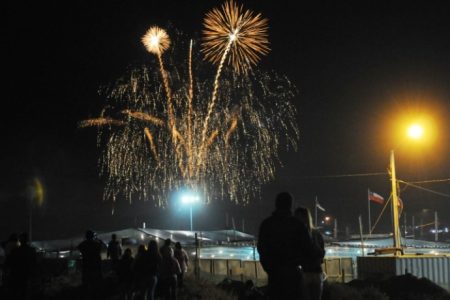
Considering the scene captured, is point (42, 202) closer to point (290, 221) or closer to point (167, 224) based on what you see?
point (167, 224)

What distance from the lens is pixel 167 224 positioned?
69.8 metres

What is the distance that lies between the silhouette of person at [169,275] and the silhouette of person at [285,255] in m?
8.10

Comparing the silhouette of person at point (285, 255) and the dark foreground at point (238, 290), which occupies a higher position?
the silhouette of person at point (285, 255)

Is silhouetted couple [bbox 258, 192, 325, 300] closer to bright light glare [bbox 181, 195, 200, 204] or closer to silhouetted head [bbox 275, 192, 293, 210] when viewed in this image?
silhouetted head [bbox 275, 192, 293, 210]

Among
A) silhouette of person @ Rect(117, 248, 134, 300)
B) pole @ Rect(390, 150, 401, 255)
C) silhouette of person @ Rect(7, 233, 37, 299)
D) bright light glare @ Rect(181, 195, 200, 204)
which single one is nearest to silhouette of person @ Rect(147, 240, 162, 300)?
silhouette of person @ Rect(117, 248, 134, 300)

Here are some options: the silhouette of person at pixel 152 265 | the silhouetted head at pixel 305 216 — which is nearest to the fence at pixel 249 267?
the silhouette of person at pixel 152 265

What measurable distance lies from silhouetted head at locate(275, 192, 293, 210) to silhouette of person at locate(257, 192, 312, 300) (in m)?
0.15

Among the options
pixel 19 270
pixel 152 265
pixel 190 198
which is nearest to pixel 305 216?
pixel 152 265

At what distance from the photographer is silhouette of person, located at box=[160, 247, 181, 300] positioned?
13570mm

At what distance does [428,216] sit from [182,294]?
109 metres

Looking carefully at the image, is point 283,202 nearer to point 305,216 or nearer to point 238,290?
point 305,216

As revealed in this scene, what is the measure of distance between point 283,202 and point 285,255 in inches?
20.7

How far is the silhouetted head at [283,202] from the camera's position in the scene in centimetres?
591

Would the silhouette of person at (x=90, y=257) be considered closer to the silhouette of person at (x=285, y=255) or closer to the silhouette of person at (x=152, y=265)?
the silhouette of person at (x=152, y=265)
